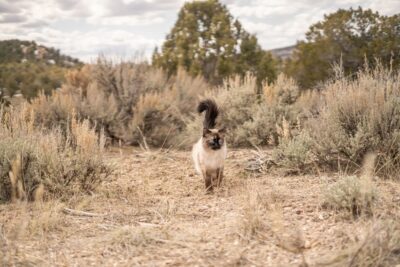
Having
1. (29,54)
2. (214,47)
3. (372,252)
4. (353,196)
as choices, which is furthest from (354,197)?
(29,54)

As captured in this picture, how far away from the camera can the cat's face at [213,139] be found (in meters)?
6.31

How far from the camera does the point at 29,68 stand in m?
29.1

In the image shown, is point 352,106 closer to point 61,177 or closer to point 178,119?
point 61,177

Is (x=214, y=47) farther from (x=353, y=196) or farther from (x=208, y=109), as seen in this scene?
(x=353, y=196)

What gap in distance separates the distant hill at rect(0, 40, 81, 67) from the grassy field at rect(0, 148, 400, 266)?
2707cm

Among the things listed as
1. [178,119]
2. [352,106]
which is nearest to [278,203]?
[352,106]

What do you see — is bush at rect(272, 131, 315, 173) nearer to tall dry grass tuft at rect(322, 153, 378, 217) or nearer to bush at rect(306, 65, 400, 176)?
bush at rect(306, 65, 400, 176)

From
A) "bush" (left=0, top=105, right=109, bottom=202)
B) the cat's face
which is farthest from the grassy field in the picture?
the cat's face

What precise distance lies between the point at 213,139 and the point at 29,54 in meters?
33.1

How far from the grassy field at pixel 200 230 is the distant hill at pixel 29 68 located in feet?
20.9

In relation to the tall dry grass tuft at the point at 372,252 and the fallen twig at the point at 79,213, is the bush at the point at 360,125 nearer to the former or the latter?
the tall dry grass tuft at the point at 372,252

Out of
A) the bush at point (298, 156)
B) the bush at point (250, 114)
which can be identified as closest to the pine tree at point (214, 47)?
the bush at point (250, 114)

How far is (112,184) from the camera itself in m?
6.70

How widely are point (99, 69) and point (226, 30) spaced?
705 centimetres
